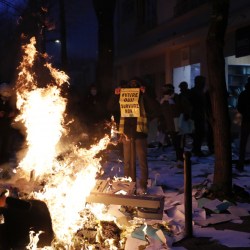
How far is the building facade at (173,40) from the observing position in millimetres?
15441

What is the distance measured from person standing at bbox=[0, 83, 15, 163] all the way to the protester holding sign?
4.20m

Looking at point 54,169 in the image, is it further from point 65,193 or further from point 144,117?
point 144,117

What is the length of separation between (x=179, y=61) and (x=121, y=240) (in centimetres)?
1545

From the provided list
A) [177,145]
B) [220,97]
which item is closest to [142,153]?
[220,97]

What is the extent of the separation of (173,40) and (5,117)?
31.5ft

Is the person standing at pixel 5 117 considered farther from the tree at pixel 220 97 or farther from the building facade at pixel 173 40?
the building facade at pixel 173 40

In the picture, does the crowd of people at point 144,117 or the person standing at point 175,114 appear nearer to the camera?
the crowd of people at point 144,117

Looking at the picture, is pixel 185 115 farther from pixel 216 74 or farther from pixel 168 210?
pixel 168 210

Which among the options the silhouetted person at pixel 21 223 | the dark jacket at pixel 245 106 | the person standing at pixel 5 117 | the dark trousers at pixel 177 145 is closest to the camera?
the silhouetted person at pixel 21 223

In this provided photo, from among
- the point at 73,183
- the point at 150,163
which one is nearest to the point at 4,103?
the point at 150,163

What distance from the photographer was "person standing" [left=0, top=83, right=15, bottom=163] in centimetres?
1165

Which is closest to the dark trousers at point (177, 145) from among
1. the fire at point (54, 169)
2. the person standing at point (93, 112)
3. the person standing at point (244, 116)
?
the person standing at point (244, 116)

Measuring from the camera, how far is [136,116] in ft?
27.1

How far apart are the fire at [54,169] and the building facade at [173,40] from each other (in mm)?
8222
